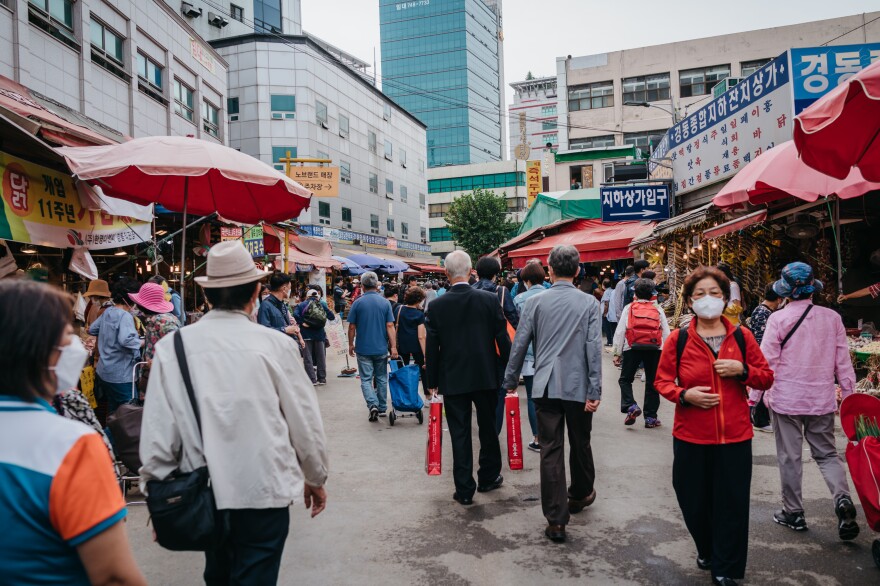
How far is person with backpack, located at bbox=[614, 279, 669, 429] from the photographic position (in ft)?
23.2

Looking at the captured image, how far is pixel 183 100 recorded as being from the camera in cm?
2006

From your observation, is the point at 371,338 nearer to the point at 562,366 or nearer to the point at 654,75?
the point at 562,366

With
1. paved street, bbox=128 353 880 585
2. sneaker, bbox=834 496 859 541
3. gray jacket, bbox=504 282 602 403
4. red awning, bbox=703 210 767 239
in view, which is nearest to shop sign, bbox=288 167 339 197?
red awning, bbox=703 210 767 239

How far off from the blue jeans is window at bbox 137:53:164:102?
1385 centimetres

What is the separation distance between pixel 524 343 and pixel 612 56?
30.8 m

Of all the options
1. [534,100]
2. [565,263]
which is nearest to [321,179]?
[565,263]

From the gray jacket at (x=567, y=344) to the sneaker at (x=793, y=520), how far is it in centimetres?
152

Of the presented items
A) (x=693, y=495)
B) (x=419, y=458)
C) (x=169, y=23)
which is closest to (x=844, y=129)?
(x=693, y=495)

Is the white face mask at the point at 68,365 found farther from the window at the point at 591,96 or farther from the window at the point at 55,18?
the window at the point at 591,96

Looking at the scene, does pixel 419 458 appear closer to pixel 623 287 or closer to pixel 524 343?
pixel 524 343

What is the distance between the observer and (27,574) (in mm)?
1422

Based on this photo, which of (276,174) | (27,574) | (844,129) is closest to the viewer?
(27,574)

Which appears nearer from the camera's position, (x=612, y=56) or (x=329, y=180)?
(x=329, y=180)

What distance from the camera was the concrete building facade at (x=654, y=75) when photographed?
96.0 feet
